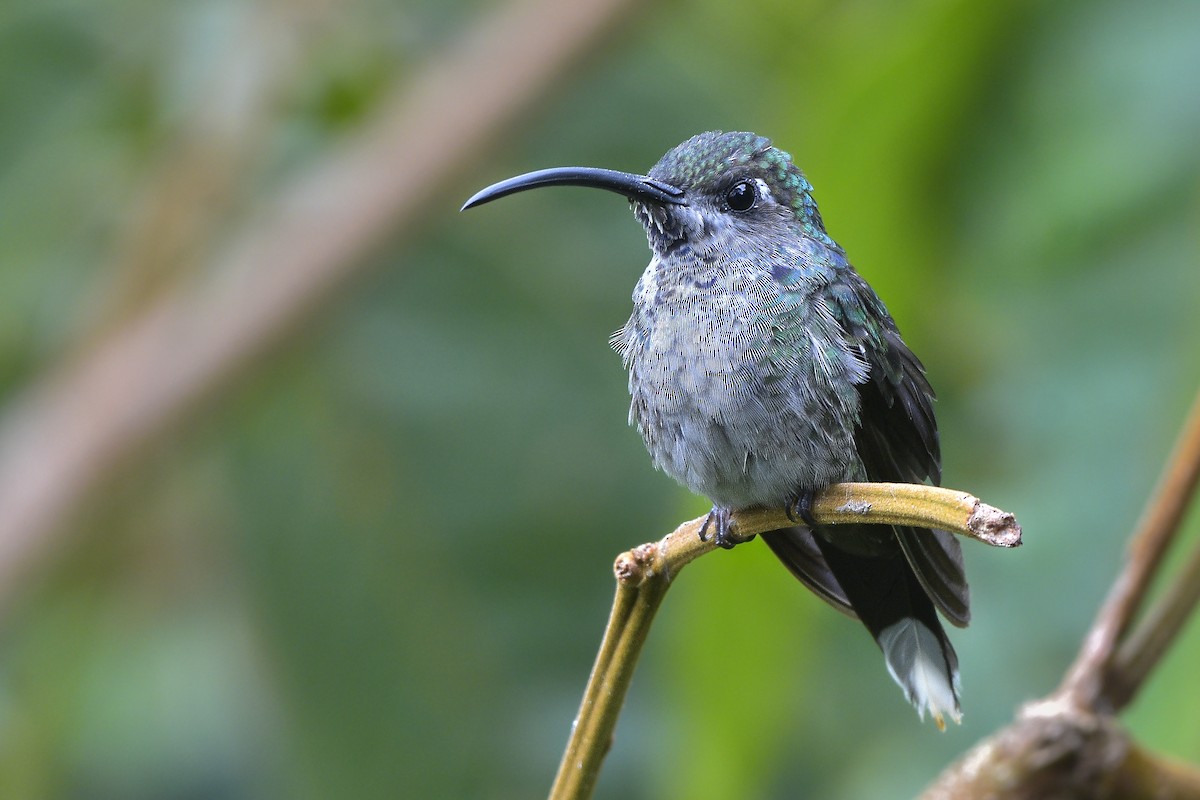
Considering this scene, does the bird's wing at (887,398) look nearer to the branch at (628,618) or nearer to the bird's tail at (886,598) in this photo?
the bird's tail at (886,598)

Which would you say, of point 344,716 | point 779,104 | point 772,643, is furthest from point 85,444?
point 779,104

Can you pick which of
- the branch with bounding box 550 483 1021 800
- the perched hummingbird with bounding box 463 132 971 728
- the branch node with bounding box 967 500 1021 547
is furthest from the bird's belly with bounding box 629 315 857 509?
the branch node with bounding box 967 500 1021 547

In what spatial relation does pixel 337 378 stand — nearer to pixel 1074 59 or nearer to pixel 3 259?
pixel 3 259

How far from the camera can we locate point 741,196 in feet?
7.27

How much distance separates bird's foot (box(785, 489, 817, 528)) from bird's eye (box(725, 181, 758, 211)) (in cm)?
42

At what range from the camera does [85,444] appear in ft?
9.80

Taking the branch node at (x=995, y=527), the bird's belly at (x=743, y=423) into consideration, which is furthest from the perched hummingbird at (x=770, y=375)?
the branch node at (x=995, y=527)

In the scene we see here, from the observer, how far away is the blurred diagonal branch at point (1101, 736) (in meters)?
1.83

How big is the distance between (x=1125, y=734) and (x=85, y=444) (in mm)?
1963

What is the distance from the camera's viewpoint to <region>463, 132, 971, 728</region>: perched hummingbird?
207 centimetres

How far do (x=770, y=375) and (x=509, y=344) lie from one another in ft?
6.32

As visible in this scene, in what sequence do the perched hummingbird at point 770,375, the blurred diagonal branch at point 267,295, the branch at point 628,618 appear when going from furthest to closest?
the blurred diagonal branch at point 267,295
the perched hummingbird at point 770,375
the branch at point 628,618

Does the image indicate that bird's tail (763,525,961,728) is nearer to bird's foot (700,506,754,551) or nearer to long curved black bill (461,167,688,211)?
bird's foot (700,506,754,551)

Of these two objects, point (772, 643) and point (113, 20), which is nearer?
point (772, 643)
